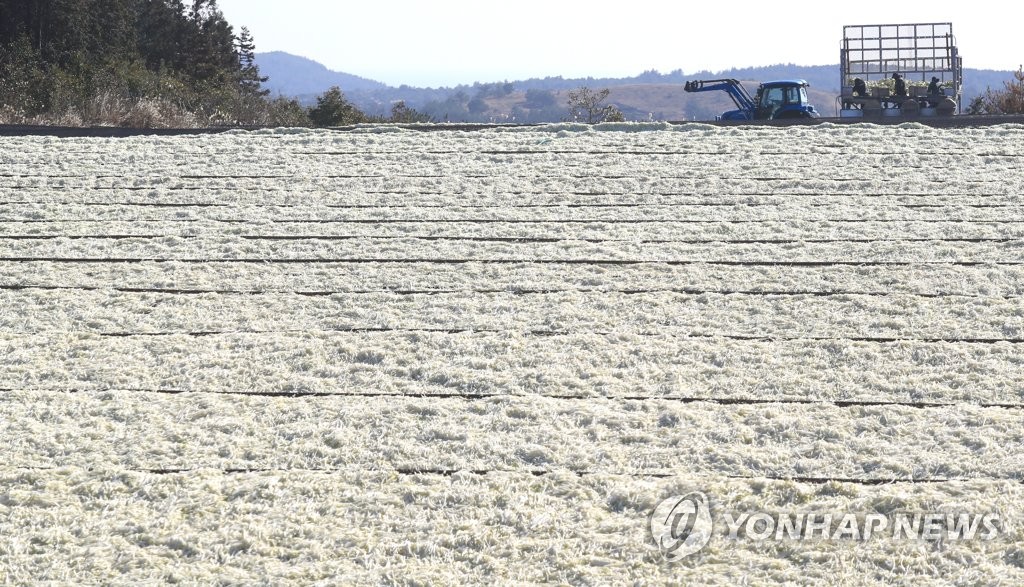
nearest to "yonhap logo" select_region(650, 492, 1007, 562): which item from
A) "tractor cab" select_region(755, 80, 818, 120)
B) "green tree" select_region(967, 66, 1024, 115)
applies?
"tractor cab" select_region(755, 80, 818, 120)

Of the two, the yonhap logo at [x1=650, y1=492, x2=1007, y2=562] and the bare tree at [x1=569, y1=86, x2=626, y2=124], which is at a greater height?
the bare tree at [x1=569, y1=86, x2=626, y2=124]

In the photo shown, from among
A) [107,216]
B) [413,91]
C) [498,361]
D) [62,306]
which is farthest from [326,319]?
[413,91]

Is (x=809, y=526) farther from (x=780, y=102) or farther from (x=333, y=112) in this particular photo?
(x=333, y=112)

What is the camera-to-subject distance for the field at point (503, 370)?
2.50 m

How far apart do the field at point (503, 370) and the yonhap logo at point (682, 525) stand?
0.11ft

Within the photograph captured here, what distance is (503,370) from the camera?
11.9 feet

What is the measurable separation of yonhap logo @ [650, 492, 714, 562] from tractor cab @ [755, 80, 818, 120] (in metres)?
12.3

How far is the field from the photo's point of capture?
2.50 m

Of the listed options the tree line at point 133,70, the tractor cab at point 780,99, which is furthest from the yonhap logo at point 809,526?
the tractor cab at point 780,99

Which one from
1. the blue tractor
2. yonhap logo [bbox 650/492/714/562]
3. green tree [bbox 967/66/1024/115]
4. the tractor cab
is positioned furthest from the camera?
green tree [bbox 967/66/1024/115]

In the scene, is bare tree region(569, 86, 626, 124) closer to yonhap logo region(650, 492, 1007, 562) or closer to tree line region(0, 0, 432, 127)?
tree line region(0, 0, 432, 127)

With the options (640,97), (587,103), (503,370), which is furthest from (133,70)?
(640,97)

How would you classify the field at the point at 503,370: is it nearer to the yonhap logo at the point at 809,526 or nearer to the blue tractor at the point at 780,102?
the yonhap logo at the point at 809,526

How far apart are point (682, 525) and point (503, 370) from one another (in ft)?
3.96
